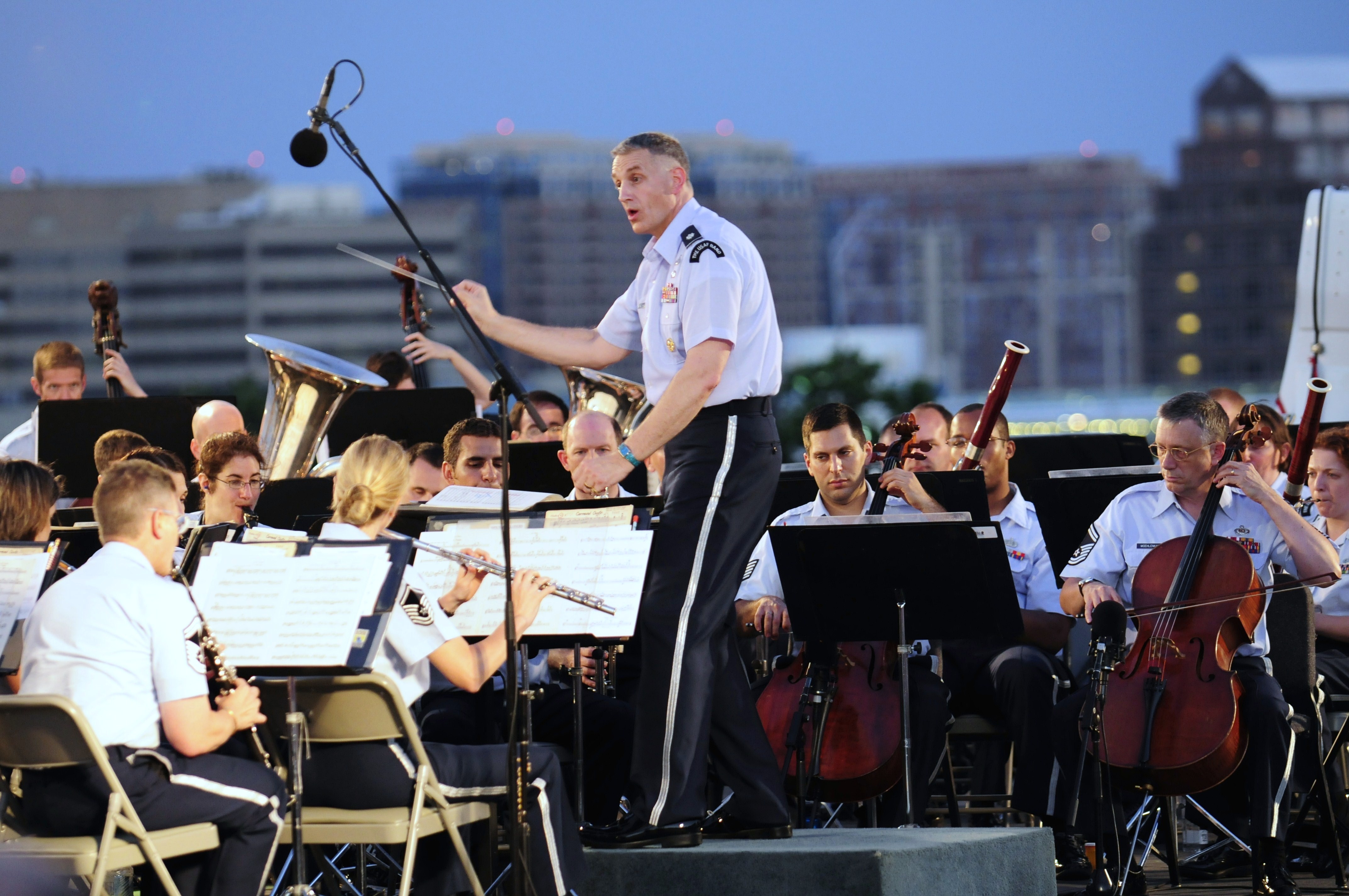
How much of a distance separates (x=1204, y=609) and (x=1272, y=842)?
0.74m

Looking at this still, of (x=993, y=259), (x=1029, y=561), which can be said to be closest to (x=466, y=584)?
(x=1029, y=561)

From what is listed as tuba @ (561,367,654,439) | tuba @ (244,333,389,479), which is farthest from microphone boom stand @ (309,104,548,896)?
tuba @ (561,367,654,439)

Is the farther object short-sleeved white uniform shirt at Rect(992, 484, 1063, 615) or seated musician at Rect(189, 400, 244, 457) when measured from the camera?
seated musician at Rect(189, 400, 244, 457)

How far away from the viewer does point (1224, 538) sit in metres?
5.43

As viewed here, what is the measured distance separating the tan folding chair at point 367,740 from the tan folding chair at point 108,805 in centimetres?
36

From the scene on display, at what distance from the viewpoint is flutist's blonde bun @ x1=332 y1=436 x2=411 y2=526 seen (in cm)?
464

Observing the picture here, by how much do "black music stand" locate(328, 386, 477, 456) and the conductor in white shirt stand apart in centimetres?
325

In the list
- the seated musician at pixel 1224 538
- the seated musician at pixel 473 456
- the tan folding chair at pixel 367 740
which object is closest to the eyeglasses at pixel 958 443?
the seated musician at pixel 1224 538

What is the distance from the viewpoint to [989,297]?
181875 millimetres

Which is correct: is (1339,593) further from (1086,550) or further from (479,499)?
(479,499)

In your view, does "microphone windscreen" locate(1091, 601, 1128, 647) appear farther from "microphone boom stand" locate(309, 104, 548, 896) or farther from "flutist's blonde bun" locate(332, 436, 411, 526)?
"flutist's blonde bun" locate(332, 436, 411, 526)

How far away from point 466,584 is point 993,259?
7293 inches

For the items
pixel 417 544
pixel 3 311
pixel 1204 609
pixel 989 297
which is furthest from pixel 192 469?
pixel 989 297

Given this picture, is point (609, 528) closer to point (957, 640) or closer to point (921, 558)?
point (921, 558)
